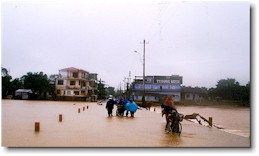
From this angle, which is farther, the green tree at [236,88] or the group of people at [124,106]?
the group of people at [124,106]

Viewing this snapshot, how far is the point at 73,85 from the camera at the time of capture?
59.9m

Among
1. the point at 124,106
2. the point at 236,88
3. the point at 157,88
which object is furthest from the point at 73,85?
the point at 236,88

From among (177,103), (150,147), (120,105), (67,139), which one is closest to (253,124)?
(150,147)

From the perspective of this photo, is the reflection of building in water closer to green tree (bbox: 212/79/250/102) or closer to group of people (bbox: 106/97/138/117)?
group of people (bbox: 106/97/138/117)

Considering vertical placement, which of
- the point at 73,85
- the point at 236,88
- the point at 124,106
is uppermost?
the point at 73,85

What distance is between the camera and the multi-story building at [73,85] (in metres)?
55.9

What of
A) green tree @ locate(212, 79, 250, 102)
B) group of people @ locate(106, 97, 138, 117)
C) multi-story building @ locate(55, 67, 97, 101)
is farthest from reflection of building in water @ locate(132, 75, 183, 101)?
green tree @ locate(212, 79, 250, 102)

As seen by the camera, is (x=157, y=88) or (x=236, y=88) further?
(x=157, y=88)

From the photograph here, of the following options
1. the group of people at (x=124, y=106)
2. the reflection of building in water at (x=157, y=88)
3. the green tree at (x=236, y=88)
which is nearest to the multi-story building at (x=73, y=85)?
the reflection of building in water at (x=157, y=88)

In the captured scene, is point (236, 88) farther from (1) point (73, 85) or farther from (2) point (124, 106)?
(1) point (73, 85)

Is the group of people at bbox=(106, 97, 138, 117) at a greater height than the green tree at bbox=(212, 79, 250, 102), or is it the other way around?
the green tree at bbox=(212, 79, 250, 102)

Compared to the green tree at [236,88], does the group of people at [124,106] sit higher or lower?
lower

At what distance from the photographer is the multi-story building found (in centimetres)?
5588

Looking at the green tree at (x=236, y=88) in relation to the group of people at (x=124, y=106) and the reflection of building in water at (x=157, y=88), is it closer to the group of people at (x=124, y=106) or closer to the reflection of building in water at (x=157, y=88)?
the group of people at (x=124, y=106)
